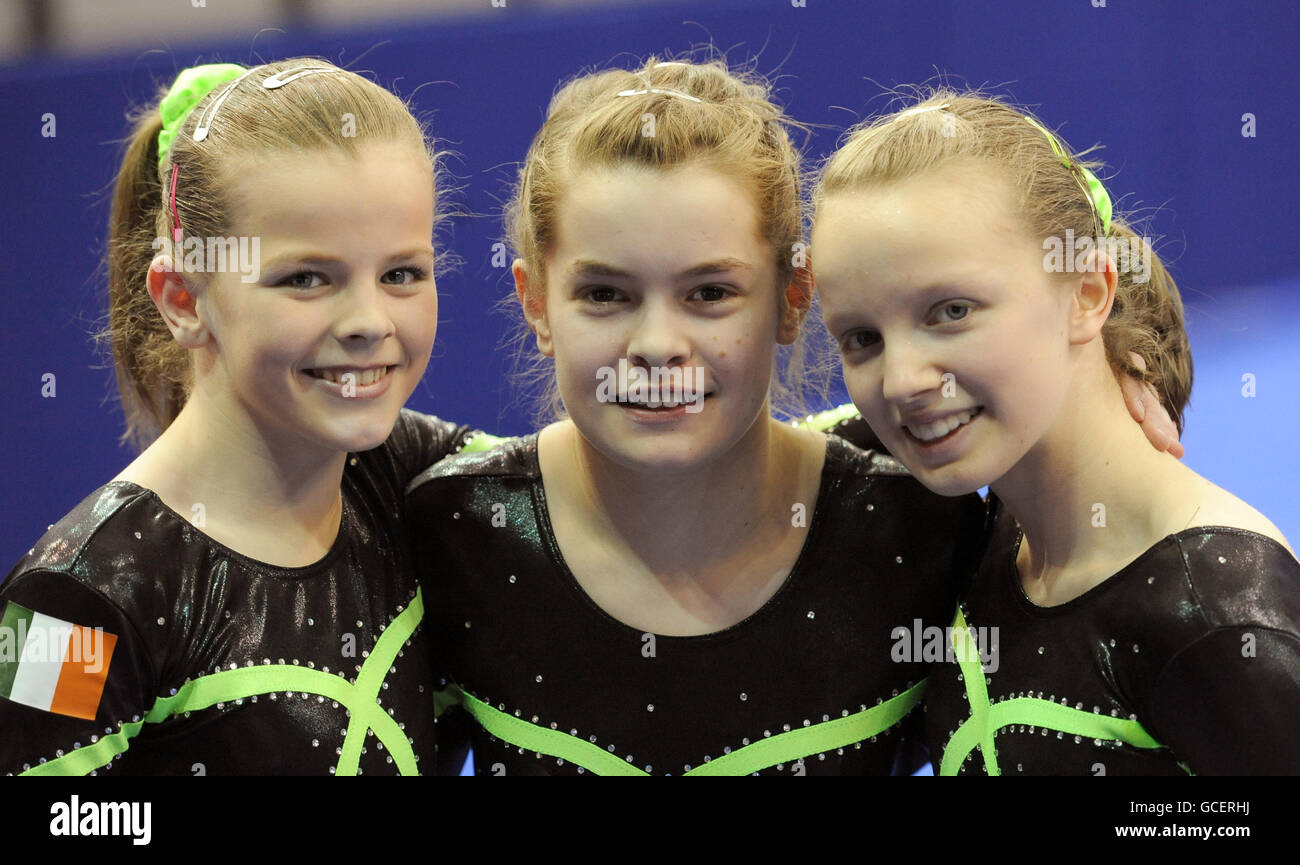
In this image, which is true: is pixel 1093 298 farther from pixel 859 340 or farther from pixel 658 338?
pixel 658 338

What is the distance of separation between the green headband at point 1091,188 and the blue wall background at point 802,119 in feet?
5.07

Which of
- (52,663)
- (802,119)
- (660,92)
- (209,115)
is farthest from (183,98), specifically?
(802,119)

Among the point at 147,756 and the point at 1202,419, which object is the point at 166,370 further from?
the point at 1202,419

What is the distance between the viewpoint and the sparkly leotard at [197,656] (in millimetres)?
1146

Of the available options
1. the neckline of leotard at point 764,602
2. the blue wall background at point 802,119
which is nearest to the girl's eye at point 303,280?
the neckline of leotard at point 764,602

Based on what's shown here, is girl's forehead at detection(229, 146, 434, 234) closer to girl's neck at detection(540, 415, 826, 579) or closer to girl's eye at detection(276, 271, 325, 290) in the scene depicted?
girl's eye at detection(276, 271, 325, 290)

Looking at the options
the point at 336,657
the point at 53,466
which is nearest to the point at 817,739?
the point at 336,657

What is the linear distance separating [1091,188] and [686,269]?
40 cm

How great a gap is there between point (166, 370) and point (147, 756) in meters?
0.43

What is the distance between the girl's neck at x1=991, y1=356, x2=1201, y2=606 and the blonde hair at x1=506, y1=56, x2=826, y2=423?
0.30 meters

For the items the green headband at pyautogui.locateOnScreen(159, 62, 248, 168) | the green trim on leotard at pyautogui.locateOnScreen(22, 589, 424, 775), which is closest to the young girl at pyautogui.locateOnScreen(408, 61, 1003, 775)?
the green trim on leotard at pyautogui.locateOnScreen(22, 589, 424, 775)

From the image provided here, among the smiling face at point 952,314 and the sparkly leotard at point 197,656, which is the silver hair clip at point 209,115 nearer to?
the sparkly leotard at point 197,656

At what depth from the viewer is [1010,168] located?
120cm

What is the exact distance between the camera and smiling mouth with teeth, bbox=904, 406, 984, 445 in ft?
3.91
